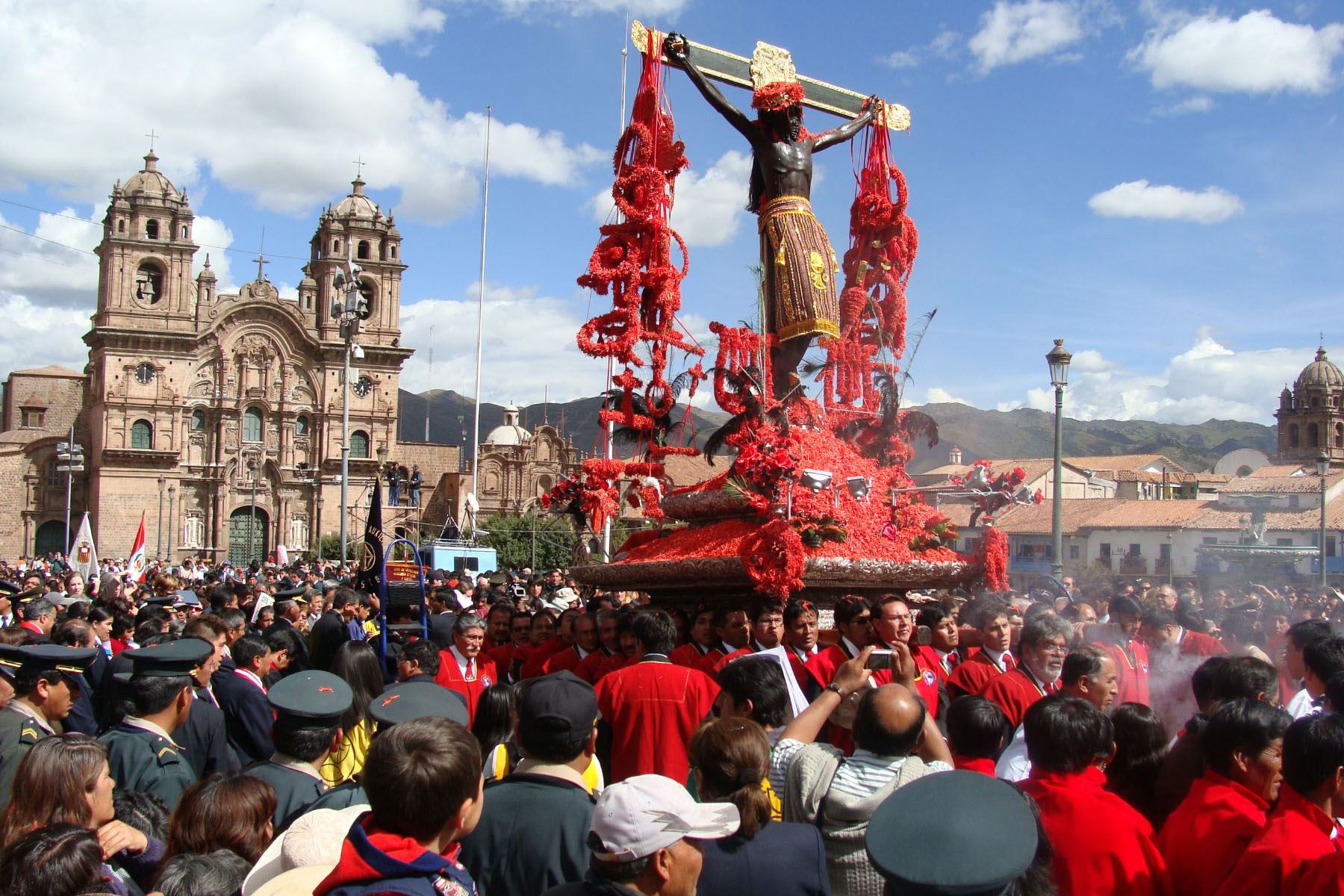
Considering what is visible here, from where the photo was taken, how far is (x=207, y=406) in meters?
56.7

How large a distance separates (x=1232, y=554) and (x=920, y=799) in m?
27.1

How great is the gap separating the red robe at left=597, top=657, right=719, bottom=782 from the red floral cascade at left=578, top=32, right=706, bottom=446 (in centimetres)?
500

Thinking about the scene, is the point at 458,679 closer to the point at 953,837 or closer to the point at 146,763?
the point at 146,763

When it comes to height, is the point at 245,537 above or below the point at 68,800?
below

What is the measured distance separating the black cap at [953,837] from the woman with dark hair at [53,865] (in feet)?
6.89

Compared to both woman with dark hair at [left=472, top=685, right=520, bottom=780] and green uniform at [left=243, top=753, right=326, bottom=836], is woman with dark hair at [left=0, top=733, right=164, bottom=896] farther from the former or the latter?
woman with dark hair at [left=472, top=685, right=520, bottom=780]

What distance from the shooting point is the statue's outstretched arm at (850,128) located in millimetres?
11312

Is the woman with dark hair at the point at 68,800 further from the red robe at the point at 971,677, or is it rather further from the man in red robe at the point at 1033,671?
the red robe at the point at 971,677

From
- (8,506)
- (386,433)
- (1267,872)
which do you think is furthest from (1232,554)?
(8,506)

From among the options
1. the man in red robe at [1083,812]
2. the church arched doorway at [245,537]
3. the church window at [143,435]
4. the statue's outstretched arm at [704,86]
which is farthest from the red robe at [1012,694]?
the church window at [143,435]

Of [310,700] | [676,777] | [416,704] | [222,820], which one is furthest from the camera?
[676,777]

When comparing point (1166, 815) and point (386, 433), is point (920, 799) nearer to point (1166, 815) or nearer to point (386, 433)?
point (1166, 815)

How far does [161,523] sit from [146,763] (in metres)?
54.2

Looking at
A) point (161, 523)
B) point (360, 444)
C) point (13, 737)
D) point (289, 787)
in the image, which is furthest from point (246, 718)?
point (360, 444)
